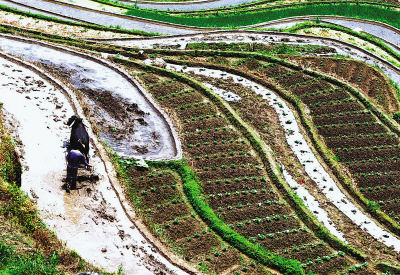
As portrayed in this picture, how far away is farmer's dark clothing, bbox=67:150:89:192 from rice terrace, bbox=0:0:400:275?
0.18 ft

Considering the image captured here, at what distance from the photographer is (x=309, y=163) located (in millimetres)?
27047

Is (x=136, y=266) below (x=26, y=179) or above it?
below

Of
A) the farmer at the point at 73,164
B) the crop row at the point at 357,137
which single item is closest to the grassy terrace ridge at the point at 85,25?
the crop row at the point at 357,137

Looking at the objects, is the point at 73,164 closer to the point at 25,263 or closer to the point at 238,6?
the point at 25,263

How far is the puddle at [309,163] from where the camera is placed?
76.6 feet

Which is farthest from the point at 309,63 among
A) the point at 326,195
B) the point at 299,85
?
the point at 326,195

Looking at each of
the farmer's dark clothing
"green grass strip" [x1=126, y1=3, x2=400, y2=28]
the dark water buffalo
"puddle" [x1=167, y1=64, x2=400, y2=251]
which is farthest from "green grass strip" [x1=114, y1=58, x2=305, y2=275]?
"green grass strip" [x1=126, y1=3, x2=400, y2=28]

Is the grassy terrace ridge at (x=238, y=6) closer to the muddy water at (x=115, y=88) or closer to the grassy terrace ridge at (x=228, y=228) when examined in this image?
the muddy water at (x=115, y=88)

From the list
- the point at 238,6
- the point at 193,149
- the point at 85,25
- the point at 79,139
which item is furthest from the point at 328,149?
the point at 238,6

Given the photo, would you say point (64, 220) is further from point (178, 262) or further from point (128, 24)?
point (128, 24)

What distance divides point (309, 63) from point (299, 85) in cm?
404

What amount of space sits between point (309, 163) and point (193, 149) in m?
6.74

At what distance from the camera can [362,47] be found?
1663 inches

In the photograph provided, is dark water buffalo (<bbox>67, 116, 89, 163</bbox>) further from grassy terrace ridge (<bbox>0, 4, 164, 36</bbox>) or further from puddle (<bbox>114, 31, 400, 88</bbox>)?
grassy terrace ridge (<bbox>0, 4, 164, 36</bbox>)
